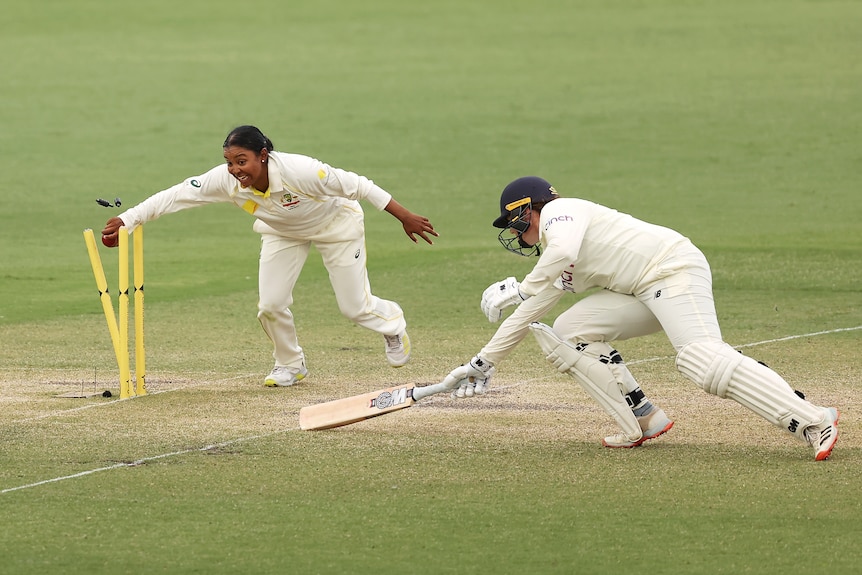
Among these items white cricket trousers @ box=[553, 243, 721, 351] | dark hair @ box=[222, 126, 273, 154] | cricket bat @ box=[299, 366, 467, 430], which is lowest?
cricket bat @ box=[299, 366, 467, 430]

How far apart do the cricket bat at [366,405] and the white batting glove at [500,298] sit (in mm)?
329

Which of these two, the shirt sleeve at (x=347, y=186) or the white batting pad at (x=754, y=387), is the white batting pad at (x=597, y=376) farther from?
the shirt sleeve at (x=347, y=186)

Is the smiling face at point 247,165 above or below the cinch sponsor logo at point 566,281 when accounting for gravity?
above

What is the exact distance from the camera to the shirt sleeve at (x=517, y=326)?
717 cm

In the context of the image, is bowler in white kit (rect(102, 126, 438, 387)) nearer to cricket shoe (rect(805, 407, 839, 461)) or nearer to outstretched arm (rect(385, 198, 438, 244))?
outstretched arm (rect(385, 198, 438, 244))

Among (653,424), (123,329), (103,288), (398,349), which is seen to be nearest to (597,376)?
(653,424)

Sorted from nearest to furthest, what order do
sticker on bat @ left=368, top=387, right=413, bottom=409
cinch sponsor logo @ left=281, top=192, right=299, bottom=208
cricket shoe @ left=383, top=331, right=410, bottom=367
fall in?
1. sticker on bat @ left=368, top=387, right=413, bottom=409
2. cinch sponsor logo @ left=281, top=192, right=299, bottom=208
3. cricket shoe @ left=383, top=331, right=410, bottom=367

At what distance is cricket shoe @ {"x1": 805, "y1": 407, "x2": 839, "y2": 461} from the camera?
6852 millimetres

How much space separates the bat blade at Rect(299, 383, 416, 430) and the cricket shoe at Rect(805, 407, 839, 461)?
6.36ft

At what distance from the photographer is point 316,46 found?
2728cm

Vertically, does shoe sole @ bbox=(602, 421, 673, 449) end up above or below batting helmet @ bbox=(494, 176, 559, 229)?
below

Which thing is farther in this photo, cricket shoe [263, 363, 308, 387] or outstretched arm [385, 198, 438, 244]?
cricket shoe [263, 363, 308, 387]

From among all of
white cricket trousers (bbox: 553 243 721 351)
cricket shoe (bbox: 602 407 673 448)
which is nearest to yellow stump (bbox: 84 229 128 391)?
white cricket trousers (bbox: 553 243 721 351)

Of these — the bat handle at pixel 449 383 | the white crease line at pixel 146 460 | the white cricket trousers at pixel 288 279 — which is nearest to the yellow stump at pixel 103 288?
the white cricket trousers at pixel 288 279
